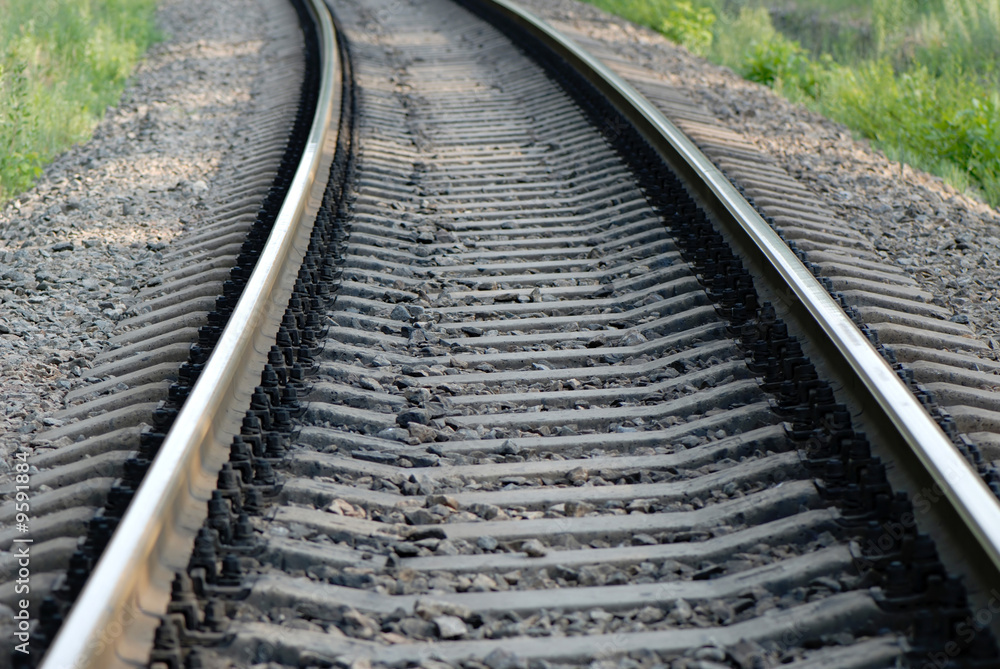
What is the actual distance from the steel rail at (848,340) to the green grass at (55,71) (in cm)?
407

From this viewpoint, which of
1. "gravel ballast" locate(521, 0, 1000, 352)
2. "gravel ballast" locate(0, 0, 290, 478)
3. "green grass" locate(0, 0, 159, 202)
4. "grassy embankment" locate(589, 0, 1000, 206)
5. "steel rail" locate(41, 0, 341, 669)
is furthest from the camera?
"grassy embankment" locate(589, 0, 1000, 206)

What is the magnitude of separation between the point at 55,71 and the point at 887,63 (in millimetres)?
7758

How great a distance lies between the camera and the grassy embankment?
6.65 meters

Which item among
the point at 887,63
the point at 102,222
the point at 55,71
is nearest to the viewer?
the point at 102,222

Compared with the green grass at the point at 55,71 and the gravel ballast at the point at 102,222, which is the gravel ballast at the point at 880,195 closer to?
the gravel ballast at the point at 102,222

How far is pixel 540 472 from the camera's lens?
293cm

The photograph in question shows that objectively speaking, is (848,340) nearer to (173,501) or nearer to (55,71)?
(173,501)

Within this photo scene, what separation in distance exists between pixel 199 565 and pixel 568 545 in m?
0.97

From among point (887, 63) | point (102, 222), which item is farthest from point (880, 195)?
point (102, 222)

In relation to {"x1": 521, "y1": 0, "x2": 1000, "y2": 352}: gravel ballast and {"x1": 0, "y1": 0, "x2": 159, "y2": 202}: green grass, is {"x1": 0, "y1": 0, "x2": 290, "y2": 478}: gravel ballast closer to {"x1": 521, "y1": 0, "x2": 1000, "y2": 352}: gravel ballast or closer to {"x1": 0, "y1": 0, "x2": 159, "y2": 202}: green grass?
{"x1": 0, "y1": 0, "x2": 159, "y2": 202}: green grass

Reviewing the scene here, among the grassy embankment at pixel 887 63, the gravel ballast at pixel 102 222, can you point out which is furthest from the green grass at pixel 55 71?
the grassy embankment at pixel 887 63

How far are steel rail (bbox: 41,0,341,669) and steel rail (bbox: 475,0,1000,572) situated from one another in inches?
71.8

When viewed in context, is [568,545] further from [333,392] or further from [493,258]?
[493,258]

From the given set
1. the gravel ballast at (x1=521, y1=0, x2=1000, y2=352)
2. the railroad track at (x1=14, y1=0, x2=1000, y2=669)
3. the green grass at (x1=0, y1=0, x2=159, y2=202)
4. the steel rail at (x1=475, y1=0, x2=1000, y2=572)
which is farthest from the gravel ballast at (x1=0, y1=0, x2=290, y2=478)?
the gravel ballast at (x1=521, y1=0, x2=1000, y2=352)
